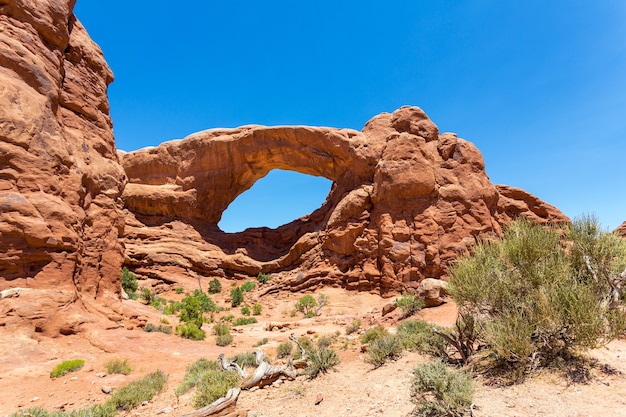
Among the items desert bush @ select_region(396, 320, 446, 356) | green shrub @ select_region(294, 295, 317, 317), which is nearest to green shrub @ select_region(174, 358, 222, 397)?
desert bush @ select_region(396, 320, 446, 356)

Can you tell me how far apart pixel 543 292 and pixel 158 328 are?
12.6 metres

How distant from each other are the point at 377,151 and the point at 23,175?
74.9ft

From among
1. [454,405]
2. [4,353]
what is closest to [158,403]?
[4,353]

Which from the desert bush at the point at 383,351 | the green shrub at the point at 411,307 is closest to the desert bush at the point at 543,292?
the desert bush at the point at 383,351

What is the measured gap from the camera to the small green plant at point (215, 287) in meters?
27.1

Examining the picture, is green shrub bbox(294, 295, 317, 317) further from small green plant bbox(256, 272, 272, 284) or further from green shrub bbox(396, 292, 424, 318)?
green shrub bbox(396, 292, 424, 318)

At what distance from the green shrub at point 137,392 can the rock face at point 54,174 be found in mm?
4186

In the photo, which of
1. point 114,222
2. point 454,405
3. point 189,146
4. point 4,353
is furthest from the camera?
point 189,146

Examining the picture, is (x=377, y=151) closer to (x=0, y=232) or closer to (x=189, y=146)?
(x=189, y=146)

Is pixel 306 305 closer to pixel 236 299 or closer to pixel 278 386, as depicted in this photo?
pixel 236 299

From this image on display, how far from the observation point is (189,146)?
104ft

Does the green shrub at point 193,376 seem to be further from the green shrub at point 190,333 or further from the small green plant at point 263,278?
the small green plant at point 263,278

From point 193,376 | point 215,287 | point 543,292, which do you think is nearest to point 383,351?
point 543,292

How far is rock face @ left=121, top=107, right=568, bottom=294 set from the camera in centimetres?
2420
